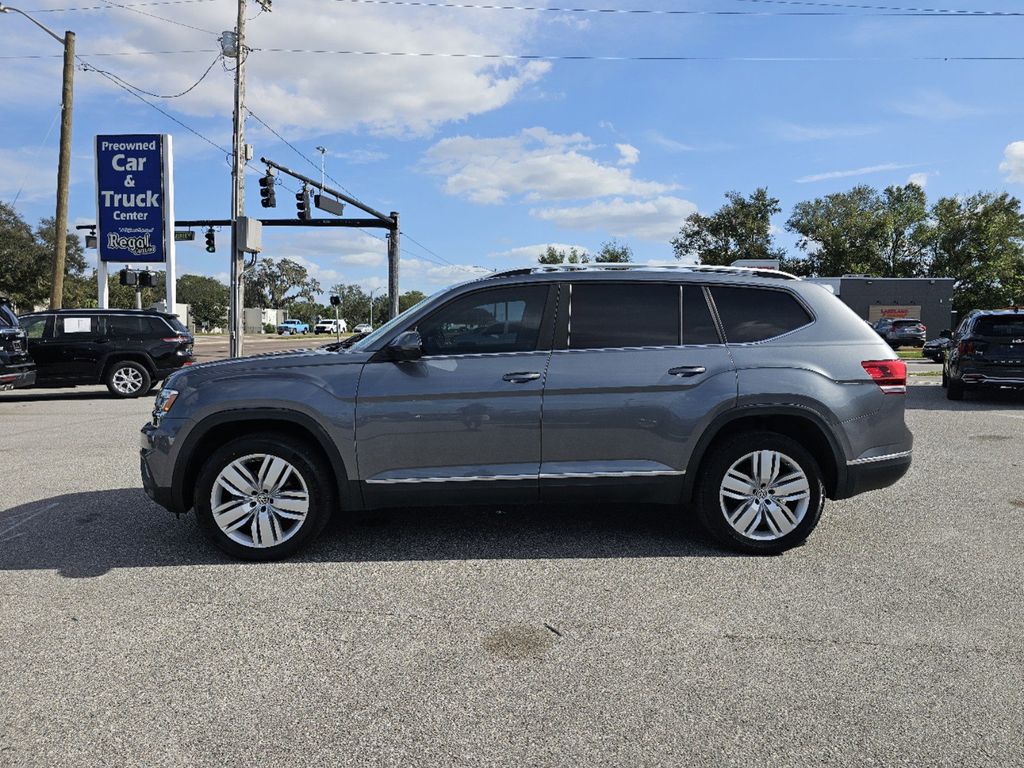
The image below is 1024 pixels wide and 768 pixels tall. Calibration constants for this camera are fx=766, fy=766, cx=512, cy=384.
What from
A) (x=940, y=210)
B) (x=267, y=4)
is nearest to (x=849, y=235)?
(x=940, y=210)

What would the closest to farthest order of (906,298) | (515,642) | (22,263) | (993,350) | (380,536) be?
(515,642) < (380,536) < (993,350) < (906,298) < (22,263)

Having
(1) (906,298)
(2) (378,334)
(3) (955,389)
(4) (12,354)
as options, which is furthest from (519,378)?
(1) (906,298)

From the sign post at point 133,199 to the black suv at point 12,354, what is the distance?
10.6 meters

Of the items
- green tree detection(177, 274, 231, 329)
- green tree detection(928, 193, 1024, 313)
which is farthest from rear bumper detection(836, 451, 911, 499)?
green tree detection(177, 274, 231, 329)

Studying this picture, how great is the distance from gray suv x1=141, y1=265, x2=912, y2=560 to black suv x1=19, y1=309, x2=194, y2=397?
10926mm

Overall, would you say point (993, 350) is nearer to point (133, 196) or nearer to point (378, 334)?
point (378, 334)

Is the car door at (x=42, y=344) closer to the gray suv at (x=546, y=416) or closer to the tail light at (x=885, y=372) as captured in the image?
the gray suv at (x=546, y=416)

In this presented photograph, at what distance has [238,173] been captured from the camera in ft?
73.5

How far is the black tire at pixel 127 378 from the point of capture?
1448cm

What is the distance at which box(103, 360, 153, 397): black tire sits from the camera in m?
14.5

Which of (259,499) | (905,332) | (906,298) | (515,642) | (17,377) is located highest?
(906,298)

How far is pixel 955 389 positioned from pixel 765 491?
1120cm

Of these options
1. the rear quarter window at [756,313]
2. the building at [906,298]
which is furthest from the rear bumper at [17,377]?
the building at [906,298]

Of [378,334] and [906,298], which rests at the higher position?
[906,298]
